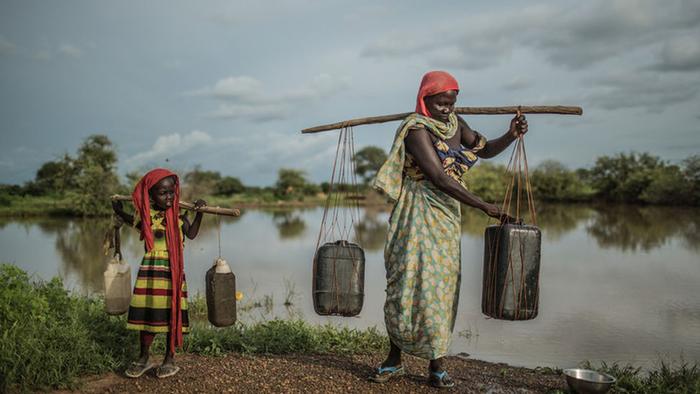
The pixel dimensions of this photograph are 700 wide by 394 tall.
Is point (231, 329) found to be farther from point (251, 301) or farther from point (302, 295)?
point (302, 295)

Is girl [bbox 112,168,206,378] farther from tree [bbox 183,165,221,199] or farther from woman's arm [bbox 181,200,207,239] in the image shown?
tree [bbox 183,165,221,199]

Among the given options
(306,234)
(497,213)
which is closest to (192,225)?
(497,213)

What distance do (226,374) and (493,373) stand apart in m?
1.92

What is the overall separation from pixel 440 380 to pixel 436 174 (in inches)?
52.2

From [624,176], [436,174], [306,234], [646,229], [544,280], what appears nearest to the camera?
[436,174]

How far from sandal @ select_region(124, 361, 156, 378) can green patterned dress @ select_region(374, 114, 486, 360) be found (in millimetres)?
1665

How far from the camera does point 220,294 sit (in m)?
3.89

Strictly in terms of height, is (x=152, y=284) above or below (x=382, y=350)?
above

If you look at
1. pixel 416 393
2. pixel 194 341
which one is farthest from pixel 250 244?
pixel 416 393

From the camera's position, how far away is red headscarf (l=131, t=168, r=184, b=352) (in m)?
3.52

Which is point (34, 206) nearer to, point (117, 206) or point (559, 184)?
point (117, 206)

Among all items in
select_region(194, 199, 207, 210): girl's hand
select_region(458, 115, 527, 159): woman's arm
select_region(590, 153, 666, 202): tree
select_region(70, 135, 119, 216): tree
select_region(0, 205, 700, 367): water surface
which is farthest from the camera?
select_region(590, 153, 666, 202): tree

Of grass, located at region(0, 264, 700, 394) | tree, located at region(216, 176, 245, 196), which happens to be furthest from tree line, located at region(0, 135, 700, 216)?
grass, located at region(0, 264, 700, 394)

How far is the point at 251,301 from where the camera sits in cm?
759
